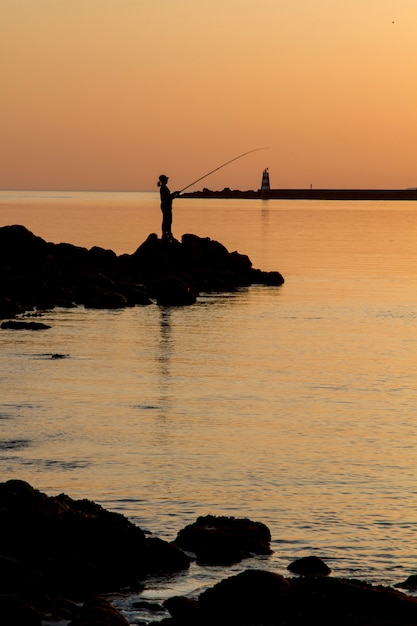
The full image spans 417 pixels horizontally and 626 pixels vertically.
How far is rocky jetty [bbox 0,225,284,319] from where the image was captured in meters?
31.0

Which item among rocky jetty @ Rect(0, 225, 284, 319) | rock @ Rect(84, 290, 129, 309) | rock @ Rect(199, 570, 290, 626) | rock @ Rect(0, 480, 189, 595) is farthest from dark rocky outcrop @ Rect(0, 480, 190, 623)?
rock @ Rect(84, 290, 129, 309)

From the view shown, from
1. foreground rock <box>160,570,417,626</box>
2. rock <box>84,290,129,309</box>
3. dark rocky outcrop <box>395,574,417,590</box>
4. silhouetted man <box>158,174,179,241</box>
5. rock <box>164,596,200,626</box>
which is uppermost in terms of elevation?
silhouetted man <box>158,174,179,241</box>

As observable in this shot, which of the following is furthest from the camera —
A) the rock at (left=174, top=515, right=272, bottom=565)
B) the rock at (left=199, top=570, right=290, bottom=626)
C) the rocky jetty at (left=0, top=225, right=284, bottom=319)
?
the rocky jetty at (left=0, top=225, right=284, bottom=319)

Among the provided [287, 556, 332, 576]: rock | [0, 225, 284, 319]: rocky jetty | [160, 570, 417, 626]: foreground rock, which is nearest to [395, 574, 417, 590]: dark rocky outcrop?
[287, 556, 332, 576]: rock

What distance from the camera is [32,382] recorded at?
58.9ft

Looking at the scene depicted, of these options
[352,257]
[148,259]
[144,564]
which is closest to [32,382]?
[144,564]

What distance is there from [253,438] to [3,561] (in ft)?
19.3

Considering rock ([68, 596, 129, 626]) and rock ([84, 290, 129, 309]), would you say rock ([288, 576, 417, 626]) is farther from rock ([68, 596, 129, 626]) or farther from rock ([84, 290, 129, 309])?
rock ([84, 290, 129, 309])

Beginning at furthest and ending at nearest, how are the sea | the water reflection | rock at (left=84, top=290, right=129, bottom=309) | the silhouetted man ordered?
the silhouetted man < rock at (left=84, top=290, right=129, bottom=309) < the water reflection < the sea

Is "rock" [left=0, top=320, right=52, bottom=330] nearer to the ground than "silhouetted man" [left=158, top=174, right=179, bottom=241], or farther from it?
nearer to the ground

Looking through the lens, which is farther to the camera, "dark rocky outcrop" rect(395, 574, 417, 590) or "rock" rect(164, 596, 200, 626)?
"dark rocky outcrop" rect(395, 574, 417, 590)

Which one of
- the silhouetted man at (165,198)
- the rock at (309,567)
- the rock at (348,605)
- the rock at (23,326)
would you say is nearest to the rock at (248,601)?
the rock at (348,605)

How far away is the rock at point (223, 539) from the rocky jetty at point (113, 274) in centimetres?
1951

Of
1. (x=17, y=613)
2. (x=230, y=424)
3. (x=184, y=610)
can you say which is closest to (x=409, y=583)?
(x=184, y=610)
